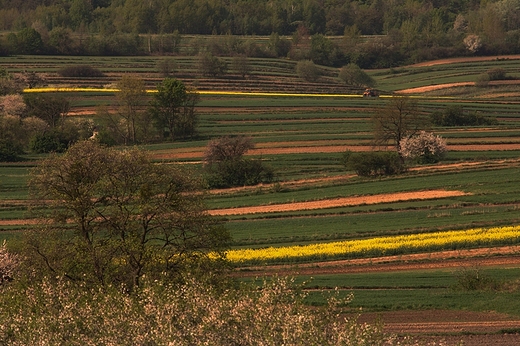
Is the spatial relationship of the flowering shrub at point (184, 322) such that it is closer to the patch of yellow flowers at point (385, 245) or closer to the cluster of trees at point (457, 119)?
the patch of yellow flowers at point (385, 245)

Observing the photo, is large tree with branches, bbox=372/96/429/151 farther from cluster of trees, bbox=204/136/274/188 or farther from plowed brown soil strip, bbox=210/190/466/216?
plowed brown soil strip, bbox=210/190/466/216

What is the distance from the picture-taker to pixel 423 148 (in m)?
83.2

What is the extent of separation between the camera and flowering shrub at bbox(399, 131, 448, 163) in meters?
82.9

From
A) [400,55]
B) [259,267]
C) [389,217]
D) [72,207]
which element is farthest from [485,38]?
[72,207]

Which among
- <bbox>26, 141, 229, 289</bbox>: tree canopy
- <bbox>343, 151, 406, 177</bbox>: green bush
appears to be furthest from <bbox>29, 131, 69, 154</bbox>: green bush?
<bbox>26, 141, 229, 289</bbox>: tree canopy

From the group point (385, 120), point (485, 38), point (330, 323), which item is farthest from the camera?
point (485, 38)

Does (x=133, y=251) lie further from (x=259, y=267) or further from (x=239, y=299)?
(x=259, y=267)

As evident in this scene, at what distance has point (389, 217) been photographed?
61188 millimetres

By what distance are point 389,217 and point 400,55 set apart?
121409 mm

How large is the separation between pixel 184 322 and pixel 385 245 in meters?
27.2

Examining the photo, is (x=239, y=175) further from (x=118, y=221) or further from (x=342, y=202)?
(x=118, y=221)

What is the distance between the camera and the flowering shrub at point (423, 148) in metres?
82.9

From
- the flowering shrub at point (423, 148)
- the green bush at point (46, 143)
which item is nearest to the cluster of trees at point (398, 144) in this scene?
the flowering shrub at point (423, 148)

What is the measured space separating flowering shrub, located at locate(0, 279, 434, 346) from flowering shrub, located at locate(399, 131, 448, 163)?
54.2 metres
